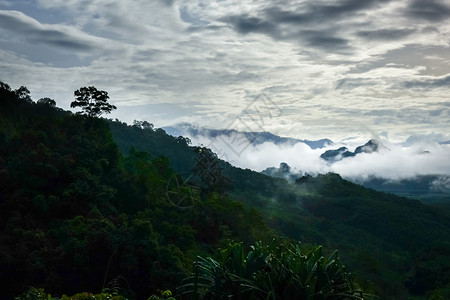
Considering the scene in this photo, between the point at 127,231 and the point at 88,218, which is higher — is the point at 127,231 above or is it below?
below

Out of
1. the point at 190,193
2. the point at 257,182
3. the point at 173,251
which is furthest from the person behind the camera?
the point at 257,182

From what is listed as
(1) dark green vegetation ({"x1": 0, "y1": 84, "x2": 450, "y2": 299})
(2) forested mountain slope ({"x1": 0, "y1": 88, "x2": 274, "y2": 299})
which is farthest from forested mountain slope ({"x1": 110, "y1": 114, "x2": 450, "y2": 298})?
(2) forested mountain slope ({"x1": 0, "y1": 88, "x2": 274, "y2": 299})

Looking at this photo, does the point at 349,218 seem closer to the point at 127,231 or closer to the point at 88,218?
the point at 88,218

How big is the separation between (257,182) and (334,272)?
8088 centimetres

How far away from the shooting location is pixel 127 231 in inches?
989

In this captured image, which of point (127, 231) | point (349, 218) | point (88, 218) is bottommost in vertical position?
point (349, 218)

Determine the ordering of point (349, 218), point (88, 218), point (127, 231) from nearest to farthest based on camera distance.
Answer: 1. point (127, 231)
2. point (88, 218)
3. point (349, 218)

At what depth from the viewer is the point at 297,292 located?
30.9ft

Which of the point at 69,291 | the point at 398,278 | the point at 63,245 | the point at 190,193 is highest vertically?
the point at 190,193

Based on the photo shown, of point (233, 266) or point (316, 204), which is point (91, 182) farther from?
point (316, 204)

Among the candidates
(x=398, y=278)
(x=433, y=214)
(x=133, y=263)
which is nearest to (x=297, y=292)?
(x=133, y=263)

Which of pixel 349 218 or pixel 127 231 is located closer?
pixel 127 231

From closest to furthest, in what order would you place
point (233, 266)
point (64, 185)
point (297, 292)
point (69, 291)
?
point (297, 292) < point (233, 266) < point (69, 291) < point (64, 185)

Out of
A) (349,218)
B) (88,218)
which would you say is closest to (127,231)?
(88,218)
